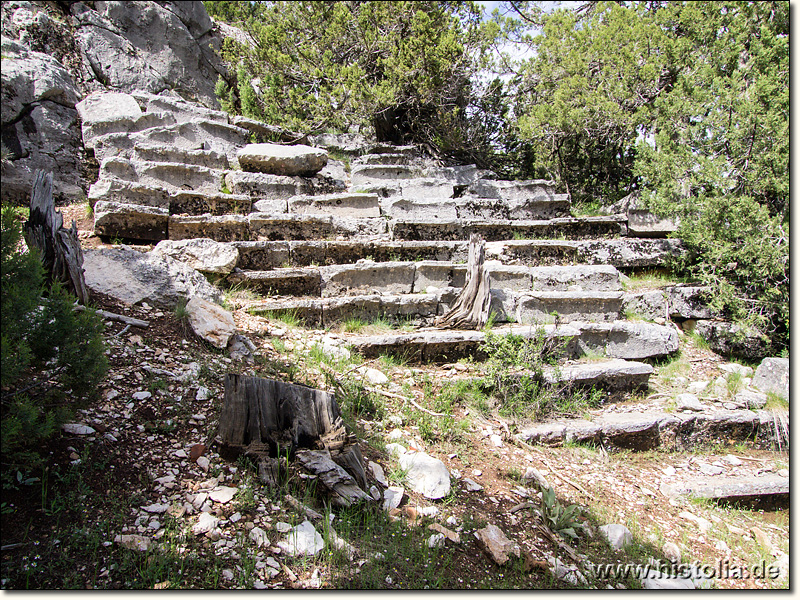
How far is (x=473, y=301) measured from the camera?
5070 millimetres

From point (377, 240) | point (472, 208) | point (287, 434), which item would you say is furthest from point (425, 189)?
point (287, 434)

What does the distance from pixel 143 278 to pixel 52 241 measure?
856mm

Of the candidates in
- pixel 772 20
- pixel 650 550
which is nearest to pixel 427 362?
pixel 650 550

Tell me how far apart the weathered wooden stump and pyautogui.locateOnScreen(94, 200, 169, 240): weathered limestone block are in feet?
11.4

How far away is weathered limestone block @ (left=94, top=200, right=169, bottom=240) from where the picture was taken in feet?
16.4

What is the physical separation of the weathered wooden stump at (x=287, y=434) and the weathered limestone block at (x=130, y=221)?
3476 mm

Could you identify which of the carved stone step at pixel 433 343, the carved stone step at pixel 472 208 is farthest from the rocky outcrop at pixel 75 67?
the carved stone step at pixel 433 343

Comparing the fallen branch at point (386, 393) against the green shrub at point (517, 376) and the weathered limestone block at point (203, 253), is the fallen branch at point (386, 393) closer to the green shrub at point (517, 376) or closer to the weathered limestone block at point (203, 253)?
the green shrub at point (517, 376)

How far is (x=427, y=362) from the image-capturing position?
4.67 meters

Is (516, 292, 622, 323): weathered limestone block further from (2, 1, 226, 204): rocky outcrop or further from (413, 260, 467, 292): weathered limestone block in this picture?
(2, 1, 226, 204): rocky outcrop

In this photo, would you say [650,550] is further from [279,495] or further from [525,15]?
[525,15]

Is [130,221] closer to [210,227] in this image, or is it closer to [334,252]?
[210,227]

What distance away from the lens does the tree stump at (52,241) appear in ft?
10.9

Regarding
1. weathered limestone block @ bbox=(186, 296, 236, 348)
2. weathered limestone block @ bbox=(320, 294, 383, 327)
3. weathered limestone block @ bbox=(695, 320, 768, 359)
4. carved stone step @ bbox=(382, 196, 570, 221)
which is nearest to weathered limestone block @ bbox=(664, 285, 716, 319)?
weathered limestone block @ bbox=(695, 320, 768, 359)
